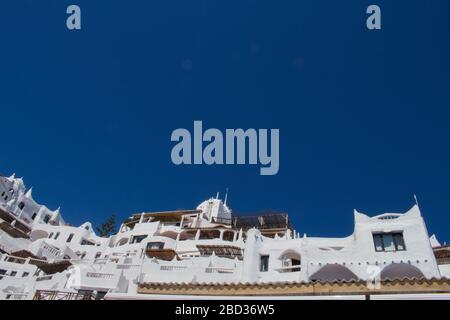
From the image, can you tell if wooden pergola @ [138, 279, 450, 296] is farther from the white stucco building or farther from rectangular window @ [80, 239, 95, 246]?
rectangular window @ [80, 239, 95, 246]

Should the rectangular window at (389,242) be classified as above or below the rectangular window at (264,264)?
above

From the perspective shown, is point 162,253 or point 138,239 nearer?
point 162,253

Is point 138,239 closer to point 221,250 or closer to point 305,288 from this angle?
point 221,250

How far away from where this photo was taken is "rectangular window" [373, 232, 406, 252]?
23.2m

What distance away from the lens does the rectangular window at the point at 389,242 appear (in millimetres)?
23250

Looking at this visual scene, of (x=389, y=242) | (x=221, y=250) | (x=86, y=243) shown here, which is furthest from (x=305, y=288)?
(x=86, y=243)

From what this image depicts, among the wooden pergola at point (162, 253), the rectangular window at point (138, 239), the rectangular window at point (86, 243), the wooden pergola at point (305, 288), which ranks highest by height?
the rectangular window at point (86, 243)

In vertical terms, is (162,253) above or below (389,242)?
above

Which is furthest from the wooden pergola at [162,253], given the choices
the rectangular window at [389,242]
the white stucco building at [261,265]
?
the rectangular window at [389,242]

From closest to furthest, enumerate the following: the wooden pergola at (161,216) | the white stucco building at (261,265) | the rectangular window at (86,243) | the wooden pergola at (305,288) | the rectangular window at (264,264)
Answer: the wooden pergola at (305,288) < the white stucco building at (261,265) < the rectangular window at (264,264) < the wooden pergola at (161,216) < the rectangular window at (86,243)

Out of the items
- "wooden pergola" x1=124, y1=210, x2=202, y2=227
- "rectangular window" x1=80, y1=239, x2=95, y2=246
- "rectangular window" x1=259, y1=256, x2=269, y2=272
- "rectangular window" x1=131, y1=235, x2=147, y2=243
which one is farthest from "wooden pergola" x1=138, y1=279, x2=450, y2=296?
"rectangular window" x1=80, y1=239, x2=95, y2=246

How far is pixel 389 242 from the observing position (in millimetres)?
23672

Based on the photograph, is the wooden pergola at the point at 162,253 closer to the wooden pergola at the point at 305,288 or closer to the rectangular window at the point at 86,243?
the wooden pergola at the point at 305,288

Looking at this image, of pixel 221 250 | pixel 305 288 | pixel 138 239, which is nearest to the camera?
pixel 305 288
